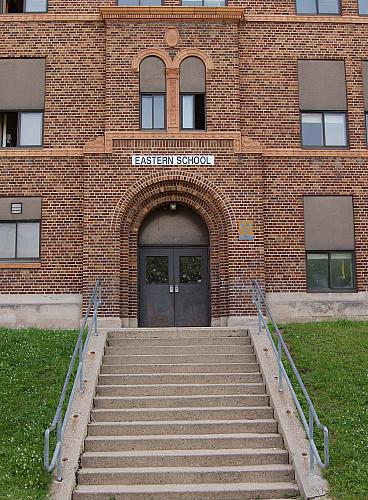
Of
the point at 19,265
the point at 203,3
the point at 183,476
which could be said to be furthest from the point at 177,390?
the point at 203,3

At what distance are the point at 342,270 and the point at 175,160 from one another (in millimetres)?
4945

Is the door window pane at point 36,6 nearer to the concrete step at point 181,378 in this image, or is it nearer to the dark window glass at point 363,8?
the dark window glass at point 363,8

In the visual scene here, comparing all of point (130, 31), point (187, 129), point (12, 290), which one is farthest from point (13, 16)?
point (12, 290)

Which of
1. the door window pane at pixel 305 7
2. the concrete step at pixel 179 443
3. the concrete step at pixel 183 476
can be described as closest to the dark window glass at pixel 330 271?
the door window pane at pixel 305 7

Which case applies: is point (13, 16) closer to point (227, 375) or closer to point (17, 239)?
point (17, 239)

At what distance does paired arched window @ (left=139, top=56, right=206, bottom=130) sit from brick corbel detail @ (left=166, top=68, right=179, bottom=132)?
4.4 inches

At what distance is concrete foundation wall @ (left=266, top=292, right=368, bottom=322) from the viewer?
15.5 metres

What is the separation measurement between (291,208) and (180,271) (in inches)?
125

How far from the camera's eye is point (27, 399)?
33.8ft

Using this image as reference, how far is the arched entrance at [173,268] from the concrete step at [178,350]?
3041 mm

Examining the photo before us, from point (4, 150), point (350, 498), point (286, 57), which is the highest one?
point (286, 57)

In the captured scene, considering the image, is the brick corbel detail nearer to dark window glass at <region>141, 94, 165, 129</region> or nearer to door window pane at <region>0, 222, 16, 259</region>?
dark window glass at <region>141, 94, 165, 129</region>

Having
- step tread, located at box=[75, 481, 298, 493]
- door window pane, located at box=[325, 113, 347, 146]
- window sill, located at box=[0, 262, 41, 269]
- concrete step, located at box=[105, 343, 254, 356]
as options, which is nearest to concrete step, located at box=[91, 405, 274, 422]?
step tread, located at box=[75, 481, 298, 493]

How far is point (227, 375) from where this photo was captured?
11.5 m
